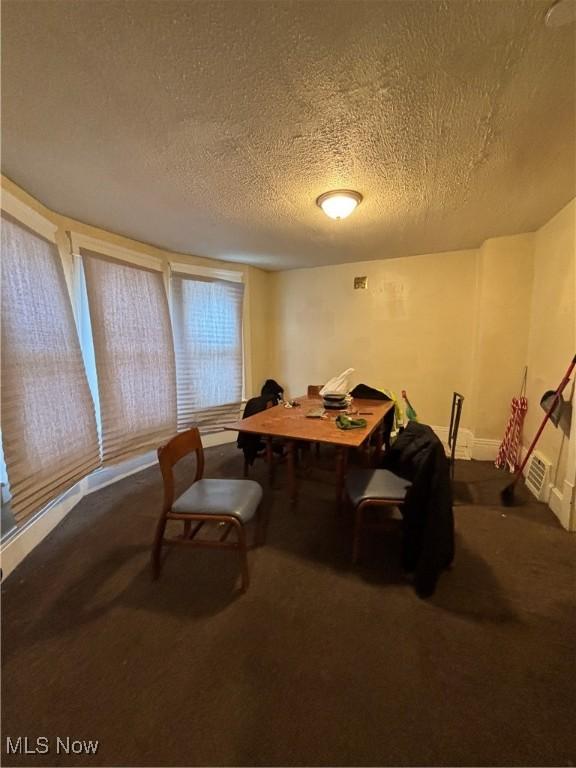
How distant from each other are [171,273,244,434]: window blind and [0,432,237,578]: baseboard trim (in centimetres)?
69

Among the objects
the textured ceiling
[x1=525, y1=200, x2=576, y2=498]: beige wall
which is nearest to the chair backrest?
the textured ceiling

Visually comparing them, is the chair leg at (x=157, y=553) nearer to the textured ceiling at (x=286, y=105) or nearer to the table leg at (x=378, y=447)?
the table leg at (x=378, y=447)

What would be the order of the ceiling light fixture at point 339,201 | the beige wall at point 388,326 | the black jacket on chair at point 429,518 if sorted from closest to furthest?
the black jacket on chair at point 429,518 < the ceiling light fixture at point 339,201 < the beige wall at point 388,326

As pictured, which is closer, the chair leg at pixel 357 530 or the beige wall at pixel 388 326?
the chair leg at pixel 357 530

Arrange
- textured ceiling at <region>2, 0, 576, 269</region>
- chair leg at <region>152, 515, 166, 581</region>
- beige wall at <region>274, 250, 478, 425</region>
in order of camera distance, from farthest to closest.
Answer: beige wall at <region>274, 250, 478, 425</region> → chair leg at <region>152, 515, 166, 581</region> → textured ceiling at <region>2, 0, 576, 269</region>

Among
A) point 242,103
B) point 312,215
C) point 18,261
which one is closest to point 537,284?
point 312,215

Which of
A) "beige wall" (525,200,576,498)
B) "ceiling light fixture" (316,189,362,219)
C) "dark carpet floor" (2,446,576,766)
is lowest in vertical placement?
"dark carpet floor" (2,446,576,766)

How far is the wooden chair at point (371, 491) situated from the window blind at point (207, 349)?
2.25 m

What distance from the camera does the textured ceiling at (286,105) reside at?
957mm

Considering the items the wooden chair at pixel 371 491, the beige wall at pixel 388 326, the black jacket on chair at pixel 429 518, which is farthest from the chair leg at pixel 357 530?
the beige wall at pixel 388 326

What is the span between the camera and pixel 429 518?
4.83 feet

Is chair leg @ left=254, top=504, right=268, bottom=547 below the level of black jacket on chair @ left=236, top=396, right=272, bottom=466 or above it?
below

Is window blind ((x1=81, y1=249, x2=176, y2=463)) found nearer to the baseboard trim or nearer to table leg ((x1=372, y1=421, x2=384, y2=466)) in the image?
the baseboard trim

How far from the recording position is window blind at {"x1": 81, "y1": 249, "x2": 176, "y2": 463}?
8.59ft
